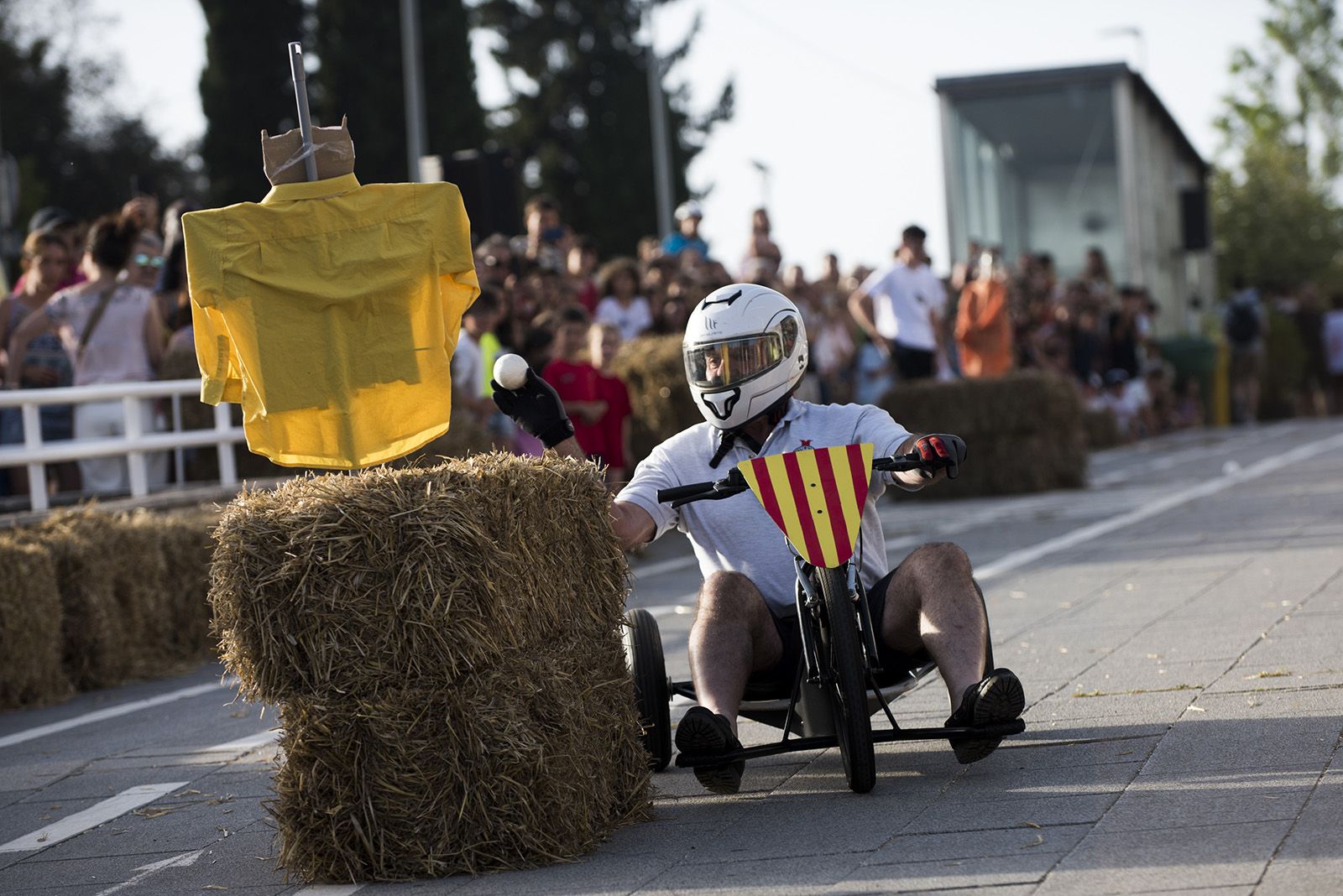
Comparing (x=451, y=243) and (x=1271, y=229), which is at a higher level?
(x=1271, y=229)

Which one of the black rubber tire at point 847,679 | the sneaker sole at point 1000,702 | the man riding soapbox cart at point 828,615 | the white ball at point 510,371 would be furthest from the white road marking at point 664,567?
the sneaker sole at point 1000,702

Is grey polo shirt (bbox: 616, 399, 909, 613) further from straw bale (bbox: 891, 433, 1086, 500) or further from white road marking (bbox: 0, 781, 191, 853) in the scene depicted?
straw bale (bbox: 891, 433, 1086, 500)

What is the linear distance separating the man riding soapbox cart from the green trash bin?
2553cm

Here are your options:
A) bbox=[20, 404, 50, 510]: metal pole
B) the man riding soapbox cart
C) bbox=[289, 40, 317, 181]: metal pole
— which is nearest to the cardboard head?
bbox=[289, 40, 317, 181]: metal pole

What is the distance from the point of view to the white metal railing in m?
10.1

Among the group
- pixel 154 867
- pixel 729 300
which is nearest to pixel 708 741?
pixel 729 300

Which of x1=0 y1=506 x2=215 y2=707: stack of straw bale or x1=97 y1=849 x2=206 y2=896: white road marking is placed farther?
x1=0 y1=506 x2=215 y2=707: stack of straw bale

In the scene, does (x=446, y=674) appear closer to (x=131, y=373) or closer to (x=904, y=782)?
(x=904, y=782)

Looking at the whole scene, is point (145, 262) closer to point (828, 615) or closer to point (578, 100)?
point (828, 615)

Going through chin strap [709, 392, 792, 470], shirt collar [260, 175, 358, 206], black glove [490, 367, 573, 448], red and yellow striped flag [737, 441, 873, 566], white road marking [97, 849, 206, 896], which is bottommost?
white road marking [97, 849, 206, 896]

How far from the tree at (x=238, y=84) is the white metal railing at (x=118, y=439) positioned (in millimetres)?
29852

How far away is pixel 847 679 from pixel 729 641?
535mm

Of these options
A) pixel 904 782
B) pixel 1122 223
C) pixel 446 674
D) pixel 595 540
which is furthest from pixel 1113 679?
pixel 1122 223

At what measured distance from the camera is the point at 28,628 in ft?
29.4
